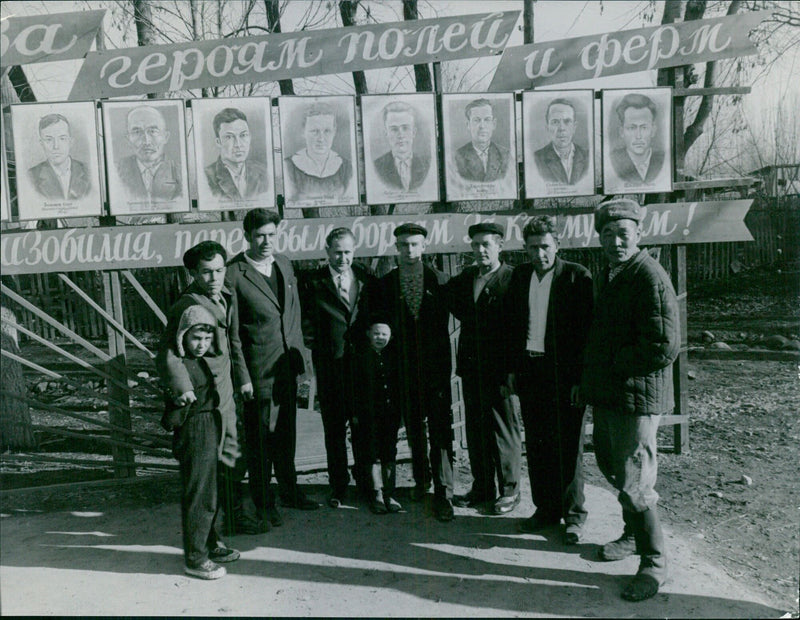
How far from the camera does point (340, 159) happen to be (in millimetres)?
5281

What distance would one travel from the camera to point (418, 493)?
4852mm

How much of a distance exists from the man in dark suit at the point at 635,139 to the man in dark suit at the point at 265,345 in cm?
299

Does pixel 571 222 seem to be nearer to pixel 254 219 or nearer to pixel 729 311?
pixel 254 219

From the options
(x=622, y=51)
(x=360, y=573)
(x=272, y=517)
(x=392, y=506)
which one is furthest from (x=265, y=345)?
(x=622, y=51)

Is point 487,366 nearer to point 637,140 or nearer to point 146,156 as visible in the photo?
point 637,140

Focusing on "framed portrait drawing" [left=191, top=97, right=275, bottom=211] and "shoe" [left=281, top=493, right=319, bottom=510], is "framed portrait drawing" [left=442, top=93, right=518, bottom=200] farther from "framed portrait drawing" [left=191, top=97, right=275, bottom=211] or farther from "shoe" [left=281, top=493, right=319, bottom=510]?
"shoe" [left=281, top=493, right=319, bottom=510]

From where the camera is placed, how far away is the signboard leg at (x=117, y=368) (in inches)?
210

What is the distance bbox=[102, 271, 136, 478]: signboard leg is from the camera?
17.5 ft

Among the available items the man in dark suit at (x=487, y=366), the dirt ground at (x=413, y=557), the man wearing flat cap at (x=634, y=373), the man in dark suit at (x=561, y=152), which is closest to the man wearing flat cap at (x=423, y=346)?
the man in dark suit at (x=487, y=366)

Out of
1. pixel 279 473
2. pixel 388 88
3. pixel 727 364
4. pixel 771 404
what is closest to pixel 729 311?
pixel 727 364

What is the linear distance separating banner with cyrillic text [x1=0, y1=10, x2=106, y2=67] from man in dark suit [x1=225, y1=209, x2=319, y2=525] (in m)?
2.14

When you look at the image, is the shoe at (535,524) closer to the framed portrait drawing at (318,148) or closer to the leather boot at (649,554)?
the leather boot at (649,554)

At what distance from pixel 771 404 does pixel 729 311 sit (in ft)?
25.0

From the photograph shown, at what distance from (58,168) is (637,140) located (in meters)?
4.69
